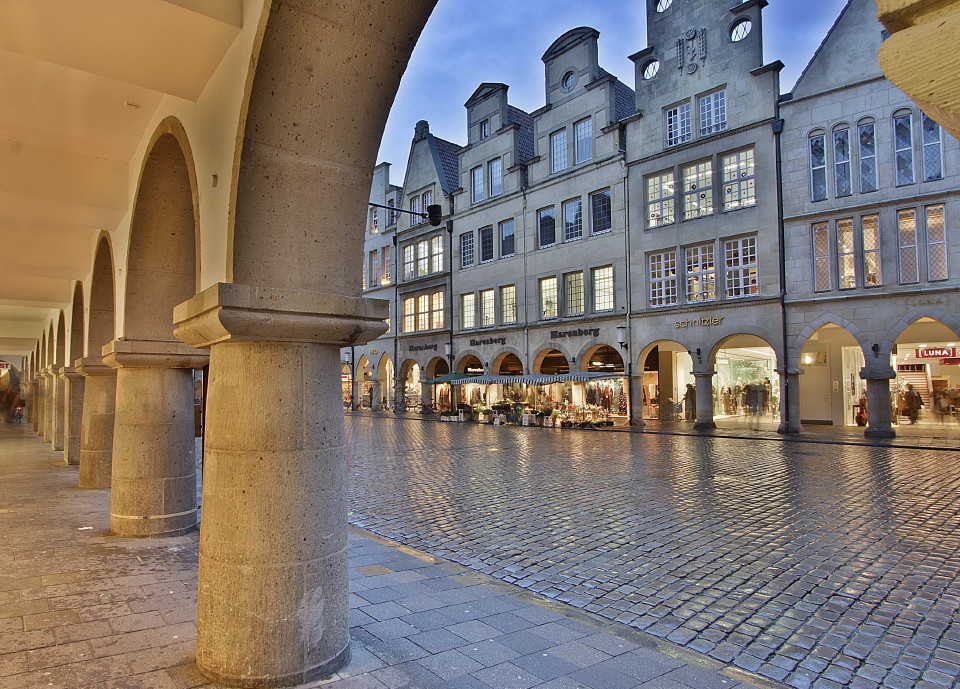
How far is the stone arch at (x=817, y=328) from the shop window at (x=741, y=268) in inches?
87.2

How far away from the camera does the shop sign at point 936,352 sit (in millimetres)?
21789

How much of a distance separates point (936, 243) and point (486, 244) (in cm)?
1992

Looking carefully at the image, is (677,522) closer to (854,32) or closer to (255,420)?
(255,420)

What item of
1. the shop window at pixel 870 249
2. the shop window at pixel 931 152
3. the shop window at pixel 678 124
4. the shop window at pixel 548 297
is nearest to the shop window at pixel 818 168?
the shop window at pixel 870 249

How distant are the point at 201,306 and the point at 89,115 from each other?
11.6 feet

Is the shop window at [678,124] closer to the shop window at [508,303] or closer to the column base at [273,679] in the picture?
the shop window at [508,303]

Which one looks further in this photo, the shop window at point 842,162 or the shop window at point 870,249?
the shop window at point 842,162

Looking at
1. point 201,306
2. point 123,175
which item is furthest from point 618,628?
point 123,175

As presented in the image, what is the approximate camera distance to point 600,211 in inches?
1093

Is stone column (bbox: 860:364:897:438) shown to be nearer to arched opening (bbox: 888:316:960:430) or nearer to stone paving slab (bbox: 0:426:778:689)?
arched opening (bbox: 888:316:960:430)

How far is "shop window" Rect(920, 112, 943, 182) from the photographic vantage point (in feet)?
62.1

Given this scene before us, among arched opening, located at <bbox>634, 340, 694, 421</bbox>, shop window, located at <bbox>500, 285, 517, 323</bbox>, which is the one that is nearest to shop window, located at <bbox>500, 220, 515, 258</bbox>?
shop window, located at <bbox>500, 285, 517, 323</bbox>

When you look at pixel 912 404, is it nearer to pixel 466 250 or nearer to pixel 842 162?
pixel 842 162

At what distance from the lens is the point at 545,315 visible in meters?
29.9
